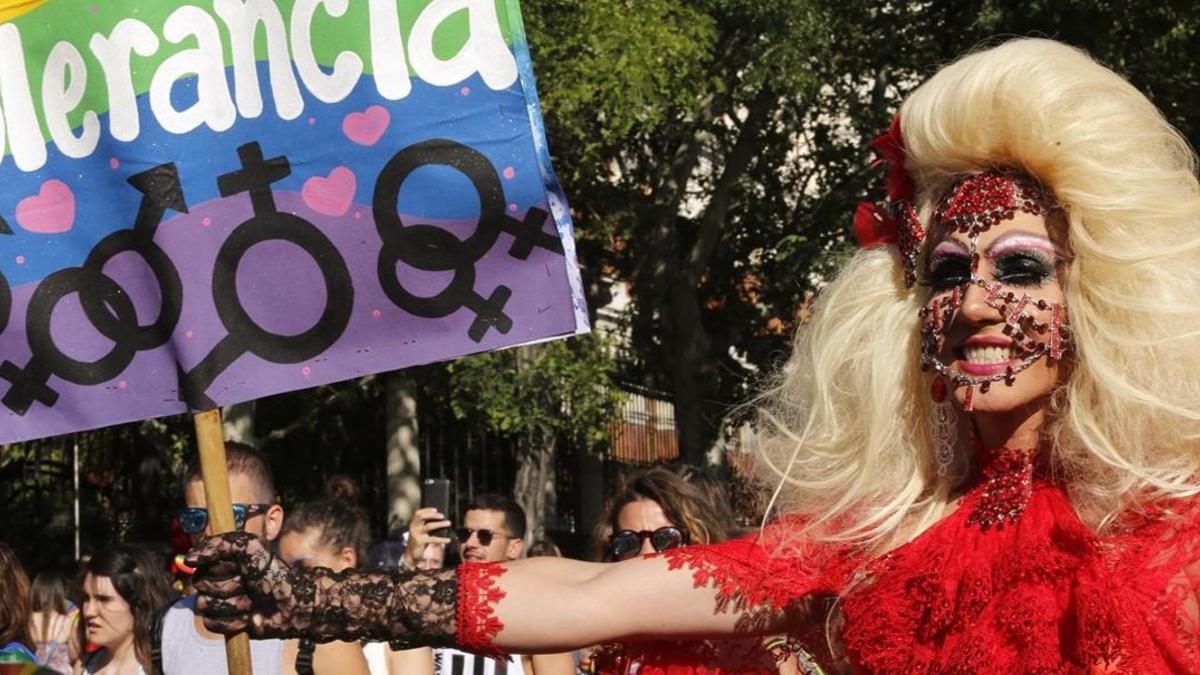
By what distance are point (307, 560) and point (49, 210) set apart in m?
3.10

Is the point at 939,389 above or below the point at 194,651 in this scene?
above

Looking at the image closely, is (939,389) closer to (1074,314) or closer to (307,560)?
(1074,314)

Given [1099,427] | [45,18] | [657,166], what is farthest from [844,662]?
[657,166]

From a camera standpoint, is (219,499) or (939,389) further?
(939,389)

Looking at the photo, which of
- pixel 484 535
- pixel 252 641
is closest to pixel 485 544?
pixel 484 535

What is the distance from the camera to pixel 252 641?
17.3ft

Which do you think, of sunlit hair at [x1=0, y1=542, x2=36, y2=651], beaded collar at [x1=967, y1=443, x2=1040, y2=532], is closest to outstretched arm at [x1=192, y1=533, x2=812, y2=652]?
beaded collar at [x1=967, y1=443, x2=1040, y2=532]

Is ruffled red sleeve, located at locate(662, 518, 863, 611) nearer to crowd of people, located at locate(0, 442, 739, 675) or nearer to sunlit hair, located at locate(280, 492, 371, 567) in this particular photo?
crowd of people, located at locate(0, 442, 739, 675)

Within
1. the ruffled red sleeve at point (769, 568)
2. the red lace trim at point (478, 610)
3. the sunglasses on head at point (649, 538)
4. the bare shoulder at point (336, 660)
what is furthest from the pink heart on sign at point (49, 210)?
the sunglasses on head at point (649, 538)

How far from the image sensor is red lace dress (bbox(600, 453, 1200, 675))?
9.99 ft

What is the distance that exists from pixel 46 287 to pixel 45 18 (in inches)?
20.0

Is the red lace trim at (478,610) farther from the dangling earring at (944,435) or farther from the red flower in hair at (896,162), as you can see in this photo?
the red flower in hair at (896,162)

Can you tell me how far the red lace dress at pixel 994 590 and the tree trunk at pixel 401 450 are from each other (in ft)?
39.2

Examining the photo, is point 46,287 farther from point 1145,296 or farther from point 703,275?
point 703,275
